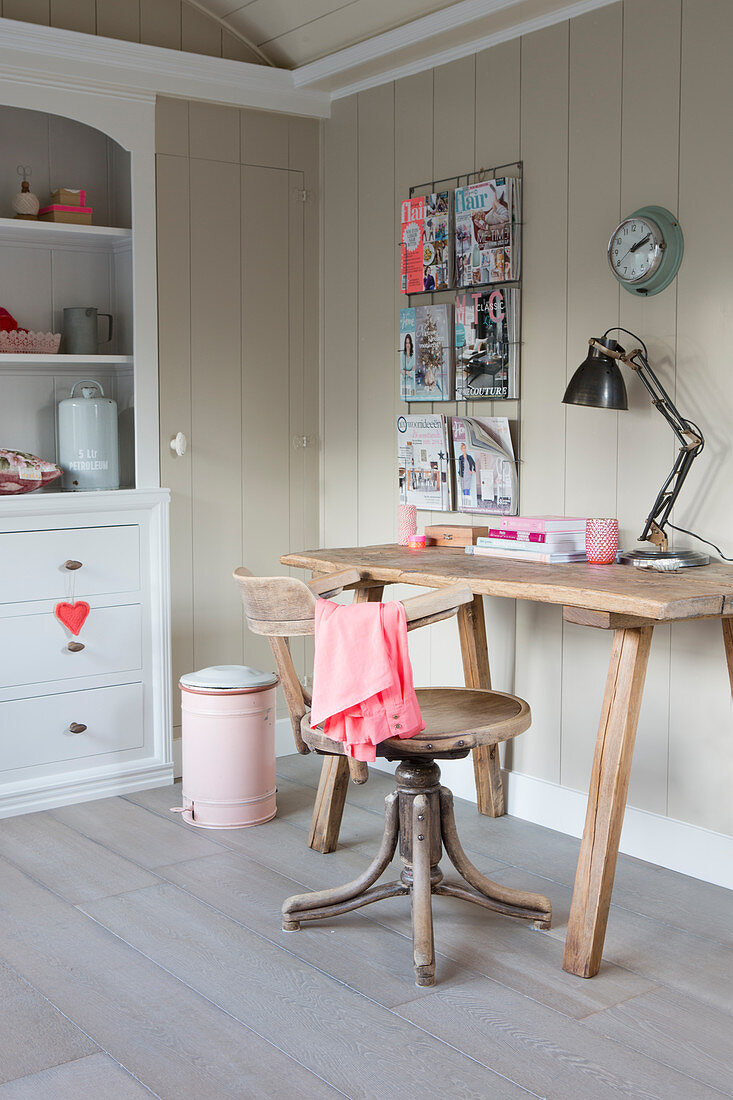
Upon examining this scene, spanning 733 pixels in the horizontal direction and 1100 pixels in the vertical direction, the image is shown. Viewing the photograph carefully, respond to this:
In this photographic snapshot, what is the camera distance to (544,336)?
3.30m

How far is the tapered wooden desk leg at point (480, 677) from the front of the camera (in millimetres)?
3320

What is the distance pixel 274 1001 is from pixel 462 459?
5.99 ft

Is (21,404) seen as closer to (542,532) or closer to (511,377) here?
(511,377)

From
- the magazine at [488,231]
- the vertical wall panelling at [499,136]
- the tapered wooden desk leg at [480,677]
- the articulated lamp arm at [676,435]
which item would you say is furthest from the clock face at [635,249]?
the tapered wooden desk leg at [480,677]

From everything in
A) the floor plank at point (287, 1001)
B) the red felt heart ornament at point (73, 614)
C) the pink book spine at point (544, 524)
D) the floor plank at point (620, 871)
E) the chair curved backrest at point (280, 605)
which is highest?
the pink book spine at point (544, 524)

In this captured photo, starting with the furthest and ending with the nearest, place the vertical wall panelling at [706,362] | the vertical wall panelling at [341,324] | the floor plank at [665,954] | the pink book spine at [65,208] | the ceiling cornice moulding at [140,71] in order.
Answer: the vertical wall panelling at [341,324]
the pink book spine at [65,208]
the ceiling cornice moulding at [140,71]
the vertical wall panelling at [706,362]
the floor plank at [665,954]

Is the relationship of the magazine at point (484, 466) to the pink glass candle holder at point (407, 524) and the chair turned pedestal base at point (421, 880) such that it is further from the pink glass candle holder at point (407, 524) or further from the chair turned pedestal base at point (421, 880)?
the chair turned pedestal base at point (421, 880)

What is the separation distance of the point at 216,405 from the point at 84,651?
3.23ft

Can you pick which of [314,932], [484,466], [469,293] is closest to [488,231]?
[469,293]

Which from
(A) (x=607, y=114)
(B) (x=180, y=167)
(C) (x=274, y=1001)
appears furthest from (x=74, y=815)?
(A) (x=607, y=114)

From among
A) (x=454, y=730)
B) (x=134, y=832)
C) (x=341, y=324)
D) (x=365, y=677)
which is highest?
(x=341, y=324)

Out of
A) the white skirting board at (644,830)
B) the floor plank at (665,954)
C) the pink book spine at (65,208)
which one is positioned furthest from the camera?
the pink book spine at (65,208)

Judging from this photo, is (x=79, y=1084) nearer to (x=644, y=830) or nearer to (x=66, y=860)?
(x=66, y=860)

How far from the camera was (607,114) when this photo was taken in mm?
3074
